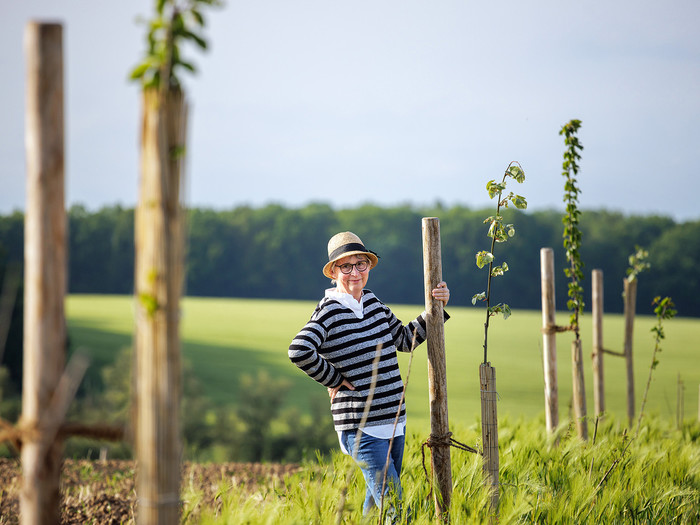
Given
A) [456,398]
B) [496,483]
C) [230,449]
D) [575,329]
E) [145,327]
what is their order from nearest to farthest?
[145,327] < [496,483] < [575,329] < [230,449] < [456,398]

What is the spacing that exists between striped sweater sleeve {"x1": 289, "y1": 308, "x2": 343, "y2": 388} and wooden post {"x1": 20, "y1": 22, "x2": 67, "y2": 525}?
5.26 feet

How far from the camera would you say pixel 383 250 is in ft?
106

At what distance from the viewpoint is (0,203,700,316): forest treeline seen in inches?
1150

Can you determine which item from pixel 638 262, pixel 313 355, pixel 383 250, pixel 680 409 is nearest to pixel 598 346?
pixel 638 262

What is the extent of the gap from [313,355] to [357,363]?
284 mm

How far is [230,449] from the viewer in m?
13.1

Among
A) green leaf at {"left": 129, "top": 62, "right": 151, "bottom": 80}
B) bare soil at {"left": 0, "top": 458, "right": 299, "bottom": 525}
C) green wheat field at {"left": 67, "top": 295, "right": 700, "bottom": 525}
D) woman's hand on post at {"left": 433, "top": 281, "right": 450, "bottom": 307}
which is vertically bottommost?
bare soil at {"left": 0, "top": 458, "right": 299, "bottom": 525}

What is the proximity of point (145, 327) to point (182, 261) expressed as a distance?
0.21 metres

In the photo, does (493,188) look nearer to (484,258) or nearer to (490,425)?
(484,258)

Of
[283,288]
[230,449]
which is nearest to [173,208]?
[230,449]

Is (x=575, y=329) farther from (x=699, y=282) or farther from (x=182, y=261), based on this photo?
(x=699, y=282)

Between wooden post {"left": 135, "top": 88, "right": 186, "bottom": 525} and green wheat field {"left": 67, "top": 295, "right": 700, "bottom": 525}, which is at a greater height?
wooden post {"left": 135, "top": 88, "right": 186, "bottom": 525}

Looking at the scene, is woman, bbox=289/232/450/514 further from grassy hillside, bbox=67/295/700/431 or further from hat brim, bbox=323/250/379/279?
grassy hillside, bbox=67/295/700/431

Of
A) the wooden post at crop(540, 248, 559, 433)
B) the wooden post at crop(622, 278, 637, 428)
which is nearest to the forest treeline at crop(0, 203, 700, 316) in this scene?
the wooden post at crop(622, 278, 637, 428)
